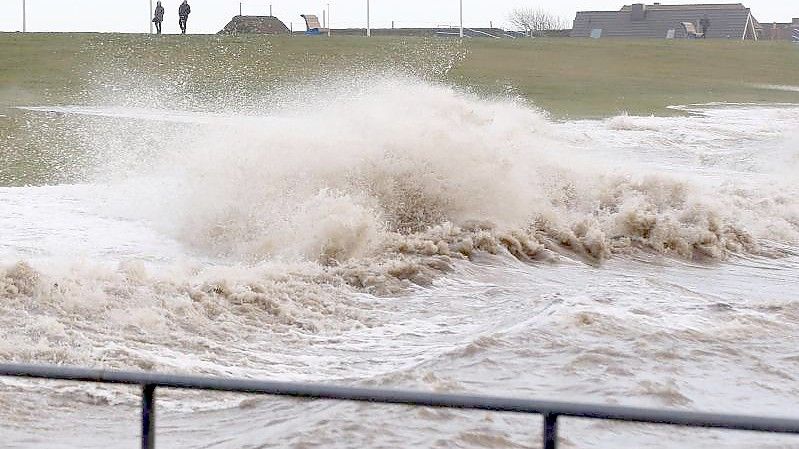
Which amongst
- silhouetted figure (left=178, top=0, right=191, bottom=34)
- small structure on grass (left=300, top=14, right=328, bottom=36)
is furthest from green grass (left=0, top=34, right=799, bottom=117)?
small structure on grass (left=300, top=14, right=328, bottom=36)

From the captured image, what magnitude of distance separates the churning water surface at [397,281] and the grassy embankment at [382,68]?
420 inches

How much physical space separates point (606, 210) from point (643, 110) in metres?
20.7

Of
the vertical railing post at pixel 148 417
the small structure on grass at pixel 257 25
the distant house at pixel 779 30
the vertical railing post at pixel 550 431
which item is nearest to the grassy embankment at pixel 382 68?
the small structure on grass at pixel 257 25

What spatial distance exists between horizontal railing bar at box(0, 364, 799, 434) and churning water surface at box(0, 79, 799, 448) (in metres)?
1.27

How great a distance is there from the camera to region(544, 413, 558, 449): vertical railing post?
2.74 meters

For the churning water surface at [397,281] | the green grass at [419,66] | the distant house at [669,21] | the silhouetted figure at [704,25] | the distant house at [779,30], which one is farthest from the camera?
the distant house at [779,30]

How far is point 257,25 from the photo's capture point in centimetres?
6481

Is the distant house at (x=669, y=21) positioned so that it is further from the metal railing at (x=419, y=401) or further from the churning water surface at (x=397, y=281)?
the metal railing at (x=419, y=401)

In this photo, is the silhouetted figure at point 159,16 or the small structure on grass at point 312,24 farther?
the small structure on grass at point 312,24

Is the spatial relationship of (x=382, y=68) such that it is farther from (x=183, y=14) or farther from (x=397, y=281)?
(x=397, y=281)

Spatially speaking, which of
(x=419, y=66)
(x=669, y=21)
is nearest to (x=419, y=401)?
(x=419, y=66)

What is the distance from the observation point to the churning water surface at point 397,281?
604cm

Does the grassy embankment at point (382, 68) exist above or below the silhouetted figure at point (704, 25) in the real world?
below

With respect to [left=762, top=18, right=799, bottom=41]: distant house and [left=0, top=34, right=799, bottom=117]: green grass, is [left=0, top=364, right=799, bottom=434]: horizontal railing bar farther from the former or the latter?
[left=762, top=18, right=799, bottom=41]: distant house
